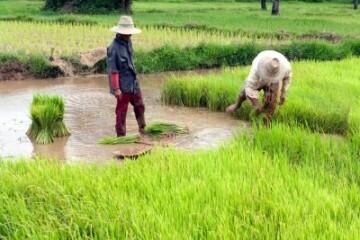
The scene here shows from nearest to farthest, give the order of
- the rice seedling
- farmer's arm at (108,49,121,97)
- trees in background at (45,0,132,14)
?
farmer's arm at (108,49,121,97) < the rice seedling < trees in background at (45,0,132,14)

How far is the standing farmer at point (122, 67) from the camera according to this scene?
5820mm

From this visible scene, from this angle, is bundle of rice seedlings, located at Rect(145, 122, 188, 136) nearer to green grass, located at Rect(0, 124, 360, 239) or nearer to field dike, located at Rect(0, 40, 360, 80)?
green grass, located at Rect(0, 124, 360, 239)

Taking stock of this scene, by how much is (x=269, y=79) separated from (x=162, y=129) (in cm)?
128

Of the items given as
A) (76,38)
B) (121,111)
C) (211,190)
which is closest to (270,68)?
(121,111)

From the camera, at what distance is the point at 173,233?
319 centimetres

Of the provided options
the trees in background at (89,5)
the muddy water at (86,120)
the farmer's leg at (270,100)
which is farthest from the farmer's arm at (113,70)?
the trees in background at (89,5)

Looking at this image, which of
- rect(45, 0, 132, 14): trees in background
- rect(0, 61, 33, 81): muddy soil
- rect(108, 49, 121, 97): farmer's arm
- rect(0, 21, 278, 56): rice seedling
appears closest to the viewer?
rect(108, 49, 121, 97): farmer's arm

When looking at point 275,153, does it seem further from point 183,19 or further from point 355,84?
point 183,19

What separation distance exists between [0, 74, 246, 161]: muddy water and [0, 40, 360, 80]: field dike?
367 millimetres

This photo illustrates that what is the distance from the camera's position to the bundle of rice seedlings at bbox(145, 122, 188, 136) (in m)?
6.41

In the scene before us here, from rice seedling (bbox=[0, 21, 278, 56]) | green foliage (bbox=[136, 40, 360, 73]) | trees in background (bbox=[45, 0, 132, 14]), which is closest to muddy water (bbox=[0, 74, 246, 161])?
green foliage (bbox=[136, 40, 360, 73])

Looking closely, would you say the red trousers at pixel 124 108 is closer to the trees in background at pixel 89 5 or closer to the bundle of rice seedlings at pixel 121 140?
the bundle of rice seedlings at pixel 121 140

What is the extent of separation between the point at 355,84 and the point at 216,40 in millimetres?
6361

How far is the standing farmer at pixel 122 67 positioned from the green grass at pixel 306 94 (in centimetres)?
164
